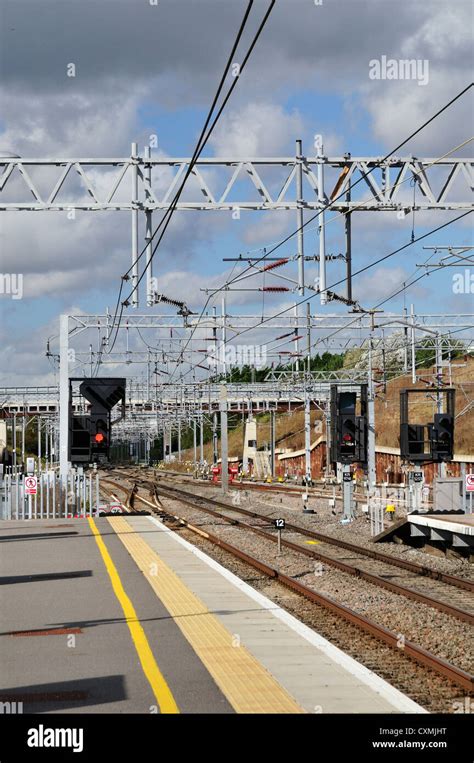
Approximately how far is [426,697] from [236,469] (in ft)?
221

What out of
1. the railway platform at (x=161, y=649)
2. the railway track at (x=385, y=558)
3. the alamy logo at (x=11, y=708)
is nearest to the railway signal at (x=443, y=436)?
the railway track at (x=385, y=558)

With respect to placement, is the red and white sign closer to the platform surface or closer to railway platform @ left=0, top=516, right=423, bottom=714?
railway platform @ left=0, top=516, right=423, bottom=714

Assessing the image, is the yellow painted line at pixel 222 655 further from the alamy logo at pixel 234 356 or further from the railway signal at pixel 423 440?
the alamy logo at pixel 234 356

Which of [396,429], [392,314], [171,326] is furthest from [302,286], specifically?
[396,429]

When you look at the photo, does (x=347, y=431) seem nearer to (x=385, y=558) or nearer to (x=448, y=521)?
(x=448, y=521)

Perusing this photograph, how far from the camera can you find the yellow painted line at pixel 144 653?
29.5 feet

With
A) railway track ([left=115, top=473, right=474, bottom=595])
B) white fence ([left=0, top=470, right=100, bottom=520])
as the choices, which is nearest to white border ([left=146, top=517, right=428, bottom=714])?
railway track ([left=115, top=473, right=474, bottom=595])

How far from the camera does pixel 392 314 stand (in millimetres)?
46094

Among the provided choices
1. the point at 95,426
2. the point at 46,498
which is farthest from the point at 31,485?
the point at 95,426

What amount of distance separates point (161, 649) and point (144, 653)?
0.25 metres
